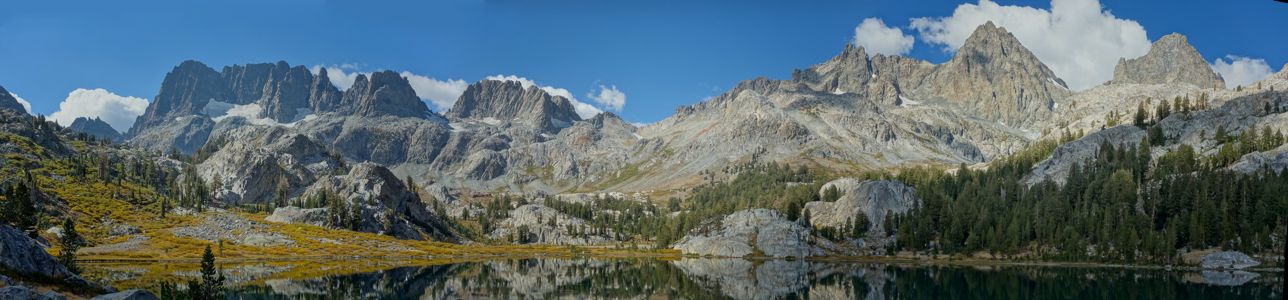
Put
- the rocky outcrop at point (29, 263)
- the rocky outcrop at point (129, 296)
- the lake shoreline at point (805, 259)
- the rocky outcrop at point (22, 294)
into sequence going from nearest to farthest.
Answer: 1. the rocky outcrop at point (22, 294)
2. the rocky outcrop at point (129, 296)
3. the rocky outcrop at point (29, 263)
4. the lake shoreline at point (805, 259)

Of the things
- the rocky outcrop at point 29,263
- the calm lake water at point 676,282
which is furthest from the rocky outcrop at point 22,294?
the calm lake water at point 676,282

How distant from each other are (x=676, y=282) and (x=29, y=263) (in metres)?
74.1

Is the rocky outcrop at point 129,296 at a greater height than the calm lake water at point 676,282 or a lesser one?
greater

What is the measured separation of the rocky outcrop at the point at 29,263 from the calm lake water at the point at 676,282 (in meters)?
13.8

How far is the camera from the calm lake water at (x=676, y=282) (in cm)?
8931

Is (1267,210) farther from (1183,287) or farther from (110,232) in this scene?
(110,232)

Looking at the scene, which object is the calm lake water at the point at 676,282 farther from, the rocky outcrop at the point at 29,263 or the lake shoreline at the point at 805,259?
the rocky outcrop at the point at 29,263

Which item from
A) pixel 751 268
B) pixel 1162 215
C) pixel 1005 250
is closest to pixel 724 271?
pixel 751 268

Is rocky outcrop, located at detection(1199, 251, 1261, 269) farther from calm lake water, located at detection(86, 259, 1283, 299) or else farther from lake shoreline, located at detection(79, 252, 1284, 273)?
calm lake water, located at detection(86, 259, 1283, 299)

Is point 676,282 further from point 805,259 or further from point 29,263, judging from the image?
point 805,259

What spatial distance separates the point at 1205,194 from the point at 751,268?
106m

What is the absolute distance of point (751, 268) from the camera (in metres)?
151

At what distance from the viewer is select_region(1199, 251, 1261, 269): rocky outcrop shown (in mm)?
140488

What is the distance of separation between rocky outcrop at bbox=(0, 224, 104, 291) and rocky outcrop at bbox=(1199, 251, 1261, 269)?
170238 millimetres
